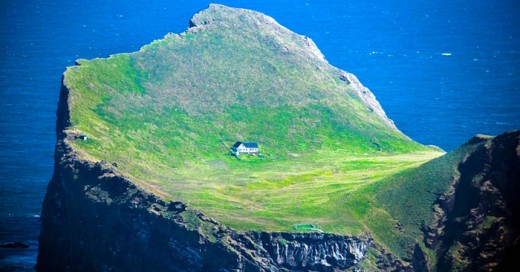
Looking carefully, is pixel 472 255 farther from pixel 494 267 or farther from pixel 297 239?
pixel 297 239

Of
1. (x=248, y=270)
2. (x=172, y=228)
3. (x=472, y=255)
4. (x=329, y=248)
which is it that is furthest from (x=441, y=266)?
(x=172, y=228)

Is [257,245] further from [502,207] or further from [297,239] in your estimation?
[502,207]

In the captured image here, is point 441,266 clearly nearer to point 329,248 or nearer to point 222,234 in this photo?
point 329,248

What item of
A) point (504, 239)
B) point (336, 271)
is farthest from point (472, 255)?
point (336, 271)

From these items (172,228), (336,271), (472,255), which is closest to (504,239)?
(472,255)

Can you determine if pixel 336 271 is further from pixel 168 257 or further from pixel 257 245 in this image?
pixel 168 257

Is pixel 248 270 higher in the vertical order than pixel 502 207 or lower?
lower
